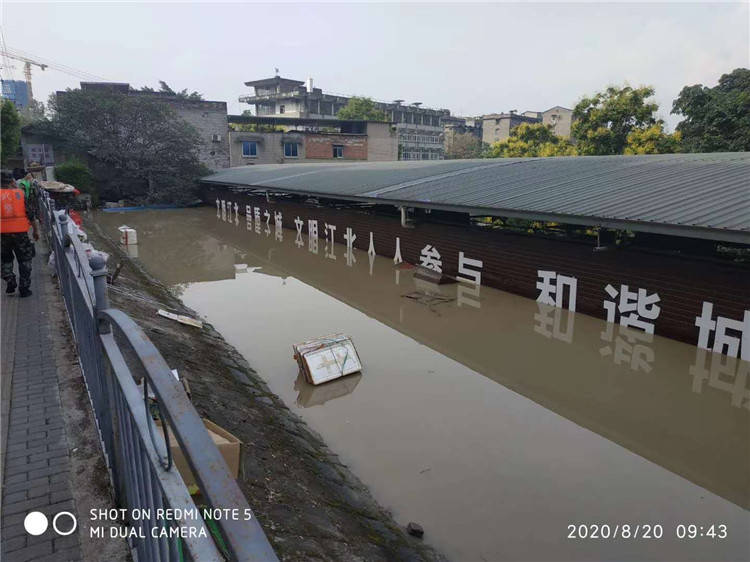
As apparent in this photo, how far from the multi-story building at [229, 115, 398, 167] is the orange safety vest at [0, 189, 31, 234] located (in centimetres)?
3421

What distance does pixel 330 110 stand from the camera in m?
72.8

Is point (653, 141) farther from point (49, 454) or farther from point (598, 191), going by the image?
point (49, 454)

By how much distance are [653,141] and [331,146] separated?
27545mm

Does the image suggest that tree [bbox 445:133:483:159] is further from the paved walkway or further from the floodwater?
the paved walkway

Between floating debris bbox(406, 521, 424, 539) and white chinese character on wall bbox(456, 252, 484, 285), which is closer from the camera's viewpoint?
floating debris bbox(406, 521, 424, 539)

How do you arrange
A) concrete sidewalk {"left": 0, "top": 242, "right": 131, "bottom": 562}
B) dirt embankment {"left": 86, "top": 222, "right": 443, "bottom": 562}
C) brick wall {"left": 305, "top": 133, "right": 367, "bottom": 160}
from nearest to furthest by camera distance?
concrete sidewalk {"left": 0, "top": 242, "right": 131, "bottom": 562}, dirt embankment {"left": 86, "top": 222, "right": 443, "bottom": 562}, brick wall {"left": 305, "top": 133, "right": 367, "bottom": 160}

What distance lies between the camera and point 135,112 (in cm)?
3028

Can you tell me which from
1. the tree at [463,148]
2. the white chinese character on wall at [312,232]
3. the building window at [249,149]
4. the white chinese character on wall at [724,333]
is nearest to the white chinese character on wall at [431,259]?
the white chinese character on wall at [312,232]

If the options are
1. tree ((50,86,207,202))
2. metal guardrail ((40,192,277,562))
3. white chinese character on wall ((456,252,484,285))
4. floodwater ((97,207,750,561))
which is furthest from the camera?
tree ((50,86,207,202))

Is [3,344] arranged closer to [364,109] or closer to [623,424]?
[623,424]

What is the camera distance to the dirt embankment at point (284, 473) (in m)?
3.59

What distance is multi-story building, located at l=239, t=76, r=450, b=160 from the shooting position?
69363 millimetres

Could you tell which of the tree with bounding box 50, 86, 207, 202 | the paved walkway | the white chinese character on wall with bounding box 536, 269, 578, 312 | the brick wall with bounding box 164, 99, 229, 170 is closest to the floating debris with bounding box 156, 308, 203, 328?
the paved walkway
